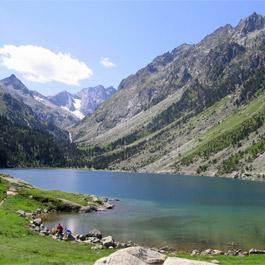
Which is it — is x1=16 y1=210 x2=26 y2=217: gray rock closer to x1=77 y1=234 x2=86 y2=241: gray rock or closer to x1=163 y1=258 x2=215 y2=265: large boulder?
x1=77 y1=234 x2=86 y2=241: gray rock

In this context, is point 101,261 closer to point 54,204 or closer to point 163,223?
point 163,223

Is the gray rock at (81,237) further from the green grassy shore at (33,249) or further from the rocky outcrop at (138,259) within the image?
the rocky outcrop at (138,259)

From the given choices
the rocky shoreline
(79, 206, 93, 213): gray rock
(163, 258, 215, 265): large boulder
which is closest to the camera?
(163, 258, 215, 265): large boulder

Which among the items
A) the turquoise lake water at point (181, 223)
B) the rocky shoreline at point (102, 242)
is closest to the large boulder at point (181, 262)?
the rocky shoreline at point (102, 242)

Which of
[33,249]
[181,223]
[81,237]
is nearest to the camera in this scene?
[33,249]

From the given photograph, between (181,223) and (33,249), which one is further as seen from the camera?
(181,223)

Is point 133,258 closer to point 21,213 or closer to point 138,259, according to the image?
point 138,259

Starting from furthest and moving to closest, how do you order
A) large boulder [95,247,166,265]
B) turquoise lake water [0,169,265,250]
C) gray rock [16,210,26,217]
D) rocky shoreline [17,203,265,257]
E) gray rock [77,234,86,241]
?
gray rock [16,210,26,217] → turquoise lake water [0,169,265,250] → gray rock [77,234,86,241] → rocky shoreline [17,203,265,257] → large boulder [95,247,166,265]

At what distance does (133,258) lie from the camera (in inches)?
1184

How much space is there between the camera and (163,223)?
287 feet

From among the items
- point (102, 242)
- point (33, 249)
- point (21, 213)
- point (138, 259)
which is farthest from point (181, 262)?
point (21, 213)

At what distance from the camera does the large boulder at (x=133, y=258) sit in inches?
1166

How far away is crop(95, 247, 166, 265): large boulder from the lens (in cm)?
2962

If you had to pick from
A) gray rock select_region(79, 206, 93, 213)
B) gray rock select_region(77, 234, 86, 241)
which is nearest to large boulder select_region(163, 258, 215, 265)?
gray rock select_region(77, 234, 86, 241)
